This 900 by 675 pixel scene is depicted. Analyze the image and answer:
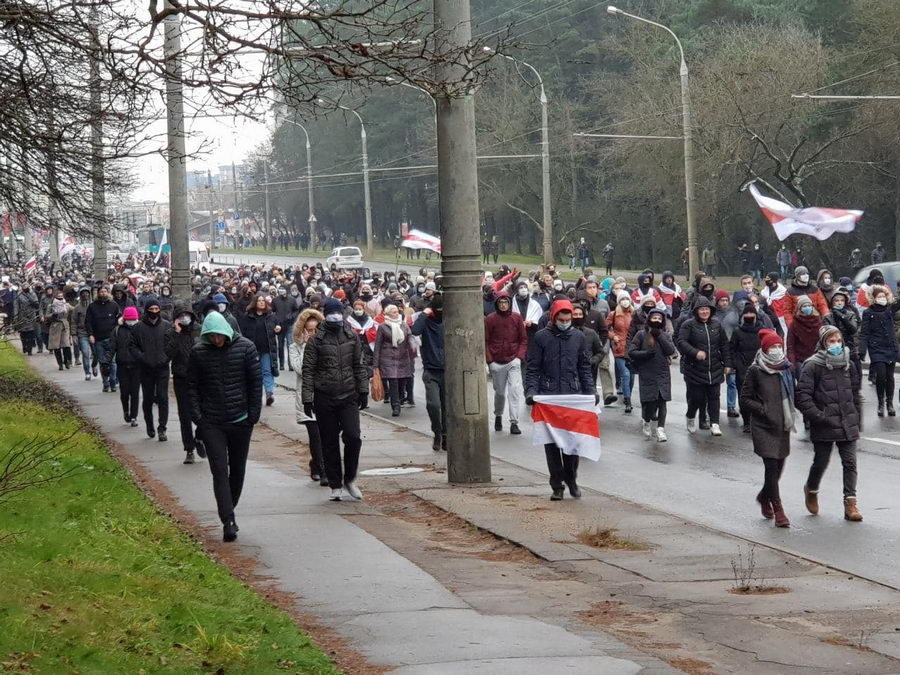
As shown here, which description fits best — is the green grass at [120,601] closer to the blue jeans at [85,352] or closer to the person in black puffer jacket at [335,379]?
the person in black puffer jacket at [335,379]

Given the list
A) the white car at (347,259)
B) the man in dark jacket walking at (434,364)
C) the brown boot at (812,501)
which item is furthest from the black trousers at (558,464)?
the white car at (347,259)

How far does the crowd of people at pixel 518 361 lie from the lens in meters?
11.4

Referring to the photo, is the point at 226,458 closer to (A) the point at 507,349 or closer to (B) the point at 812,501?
(B) the point at 812,501

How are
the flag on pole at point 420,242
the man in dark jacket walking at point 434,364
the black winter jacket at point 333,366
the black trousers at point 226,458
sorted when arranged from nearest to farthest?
1. the black trousers at point 226,458
2. the black winter jacket at point 333,366
3. the man in dark jacket walking at point 434,364
4. the flag on pole at point 420,242

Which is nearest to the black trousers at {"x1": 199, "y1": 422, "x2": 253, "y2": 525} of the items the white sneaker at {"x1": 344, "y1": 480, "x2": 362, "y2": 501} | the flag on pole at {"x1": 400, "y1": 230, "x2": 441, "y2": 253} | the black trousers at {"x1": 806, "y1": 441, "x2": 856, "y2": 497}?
the white sneaker at {"x1": 344, "y1": 480, "x2": 362, "y2": 501}

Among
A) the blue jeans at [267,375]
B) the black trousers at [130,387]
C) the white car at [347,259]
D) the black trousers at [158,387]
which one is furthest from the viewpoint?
the white car at [347,259]

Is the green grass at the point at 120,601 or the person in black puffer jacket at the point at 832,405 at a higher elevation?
the person in black puffer jacket at the point at 832,405

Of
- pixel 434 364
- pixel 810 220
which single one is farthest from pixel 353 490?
pixel 810 220

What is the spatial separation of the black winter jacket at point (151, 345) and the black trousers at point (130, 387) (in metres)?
1.06

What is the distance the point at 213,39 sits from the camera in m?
8.73

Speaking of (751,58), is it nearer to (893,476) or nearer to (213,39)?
(893,476)

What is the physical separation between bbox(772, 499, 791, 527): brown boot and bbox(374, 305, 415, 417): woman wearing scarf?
9194 millimetres

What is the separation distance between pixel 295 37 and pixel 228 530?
11.6ft

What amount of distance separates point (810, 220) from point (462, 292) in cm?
1860
